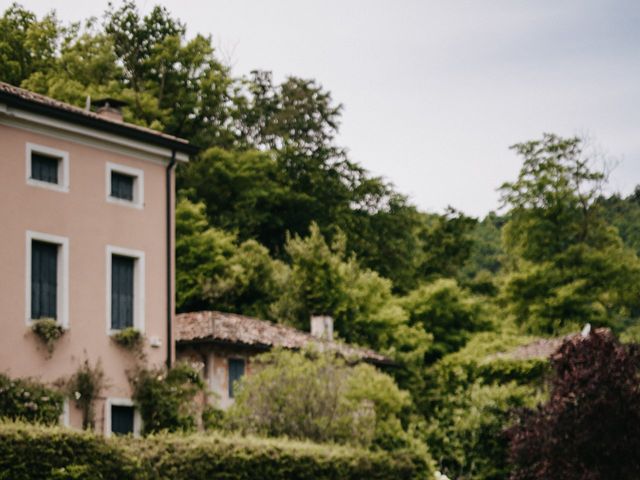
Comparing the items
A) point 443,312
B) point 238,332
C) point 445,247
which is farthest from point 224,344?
point 445,247

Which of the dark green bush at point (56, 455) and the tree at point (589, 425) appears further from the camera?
the tree at point (589, 425)

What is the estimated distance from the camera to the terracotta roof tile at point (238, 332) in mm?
34219

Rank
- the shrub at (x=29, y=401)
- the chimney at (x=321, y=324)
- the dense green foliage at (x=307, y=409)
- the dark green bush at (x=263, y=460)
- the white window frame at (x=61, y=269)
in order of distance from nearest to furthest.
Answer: the dark green bush at (x=263, y=460) < the shrub at (x=29, y=401) < the white window frame at (x=61, y=269) < the dense green foliage at (x=307, y=409) < the chimney at (x=321, y=324)

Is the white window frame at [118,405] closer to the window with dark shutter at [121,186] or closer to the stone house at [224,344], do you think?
the window with dark shutter at [121,186]

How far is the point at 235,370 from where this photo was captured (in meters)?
35.1

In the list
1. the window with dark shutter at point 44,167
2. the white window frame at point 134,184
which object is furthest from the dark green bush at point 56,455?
the white window frame at point 134,184

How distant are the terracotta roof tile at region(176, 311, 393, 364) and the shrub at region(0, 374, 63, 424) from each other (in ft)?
31.6

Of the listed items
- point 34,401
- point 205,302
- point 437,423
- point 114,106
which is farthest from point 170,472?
point 205,302

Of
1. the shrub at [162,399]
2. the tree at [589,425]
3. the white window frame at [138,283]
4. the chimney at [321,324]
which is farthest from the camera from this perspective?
the chimney at [321,324]

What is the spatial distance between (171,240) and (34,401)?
5.99 m

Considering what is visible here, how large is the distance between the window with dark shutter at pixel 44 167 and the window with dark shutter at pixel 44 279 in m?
1.39

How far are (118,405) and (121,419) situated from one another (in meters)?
0.32

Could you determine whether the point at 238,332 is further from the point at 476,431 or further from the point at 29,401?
the point at 29,401

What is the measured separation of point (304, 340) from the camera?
123 ft
